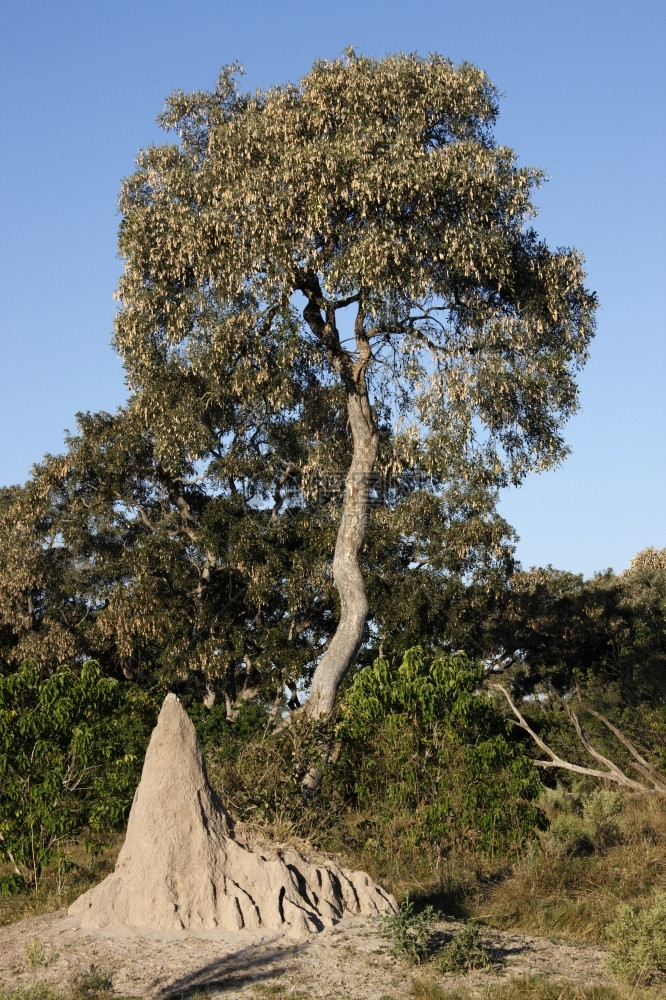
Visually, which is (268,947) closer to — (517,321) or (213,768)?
(213,768)

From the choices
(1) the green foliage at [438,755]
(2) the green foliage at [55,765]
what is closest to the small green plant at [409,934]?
(1) the green foliage at [438,755]

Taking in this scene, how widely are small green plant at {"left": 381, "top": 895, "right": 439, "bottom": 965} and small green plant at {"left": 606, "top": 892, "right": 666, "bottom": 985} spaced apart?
4.98ft

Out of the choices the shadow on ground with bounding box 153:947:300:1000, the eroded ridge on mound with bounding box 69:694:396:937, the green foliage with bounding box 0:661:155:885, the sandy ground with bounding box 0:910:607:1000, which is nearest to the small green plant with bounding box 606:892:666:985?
the sandy ground with bounding box 0:910:607:1000

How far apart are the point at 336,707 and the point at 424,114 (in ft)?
33.7

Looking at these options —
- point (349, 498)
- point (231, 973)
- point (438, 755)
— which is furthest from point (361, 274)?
point (231, 973)

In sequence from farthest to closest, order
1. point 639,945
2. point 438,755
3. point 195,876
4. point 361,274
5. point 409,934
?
point 361,274 < point 438,755 < point 195,876 < point 409,934 < point 639,945

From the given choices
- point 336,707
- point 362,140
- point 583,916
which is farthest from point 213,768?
point 362,140

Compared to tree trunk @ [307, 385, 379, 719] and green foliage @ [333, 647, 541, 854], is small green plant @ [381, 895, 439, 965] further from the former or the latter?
tree trunk @ [307, 385, 379, 719]

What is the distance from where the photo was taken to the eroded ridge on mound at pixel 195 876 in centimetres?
977

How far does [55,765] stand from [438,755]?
4.71 m

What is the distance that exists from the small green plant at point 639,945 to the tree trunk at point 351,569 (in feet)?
25.1

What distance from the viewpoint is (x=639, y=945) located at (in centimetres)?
834

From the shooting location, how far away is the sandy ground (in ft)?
26.9

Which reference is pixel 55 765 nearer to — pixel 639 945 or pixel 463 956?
pixel 463 956
